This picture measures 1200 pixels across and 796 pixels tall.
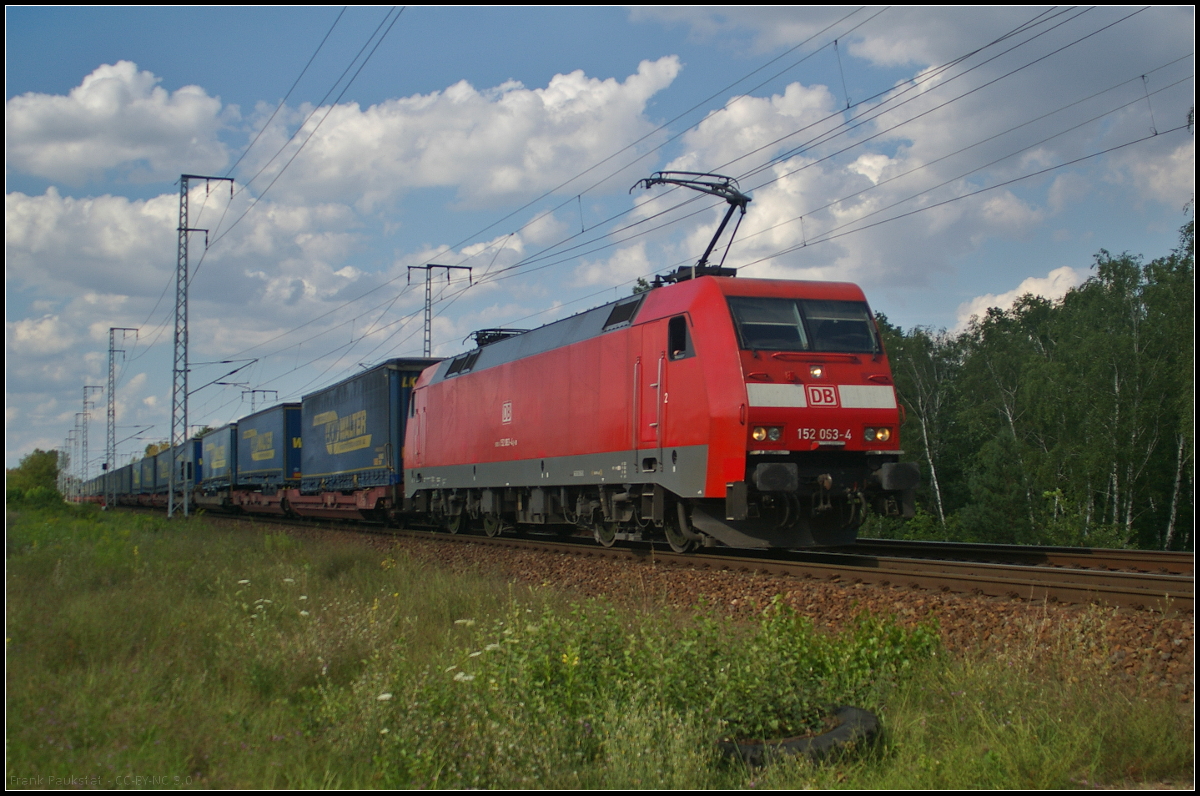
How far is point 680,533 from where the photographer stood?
526 inches

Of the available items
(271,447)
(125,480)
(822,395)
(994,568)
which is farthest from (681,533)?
(125,480)

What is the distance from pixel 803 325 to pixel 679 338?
5.43 feet

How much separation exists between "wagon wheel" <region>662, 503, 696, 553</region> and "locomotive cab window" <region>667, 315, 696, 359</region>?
2.14 m

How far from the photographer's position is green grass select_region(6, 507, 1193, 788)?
16.3 feet

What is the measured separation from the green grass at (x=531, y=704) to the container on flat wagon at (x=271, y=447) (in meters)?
24.8

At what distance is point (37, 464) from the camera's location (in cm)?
11625

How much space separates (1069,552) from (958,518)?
99.9ft

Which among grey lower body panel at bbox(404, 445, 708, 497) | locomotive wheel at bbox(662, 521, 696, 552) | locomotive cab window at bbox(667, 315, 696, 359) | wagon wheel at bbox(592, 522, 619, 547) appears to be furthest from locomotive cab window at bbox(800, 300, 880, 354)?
wagon wheel at bbox(592, 522, 619, 547)

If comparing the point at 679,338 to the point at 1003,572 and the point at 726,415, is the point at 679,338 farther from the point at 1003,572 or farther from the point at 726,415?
the point at 1003,572

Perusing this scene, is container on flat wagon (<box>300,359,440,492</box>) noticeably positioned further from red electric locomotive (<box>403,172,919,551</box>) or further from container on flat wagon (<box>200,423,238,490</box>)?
container on flat wagon (<box>200,423,238,490</box>)

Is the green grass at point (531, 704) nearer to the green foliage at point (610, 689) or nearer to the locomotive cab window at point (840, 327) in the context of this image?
the green foliage at point (610, 689)

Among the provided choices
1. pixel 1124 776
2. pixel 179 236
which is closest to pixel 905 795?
pixel 1124 776

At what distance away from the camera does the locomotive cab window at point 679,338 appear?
12.1 metres

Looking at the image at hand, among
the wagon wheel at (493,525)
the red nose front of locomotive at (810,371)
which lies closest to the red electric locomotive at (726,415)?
the red nose front of locomotive at (810,371)
